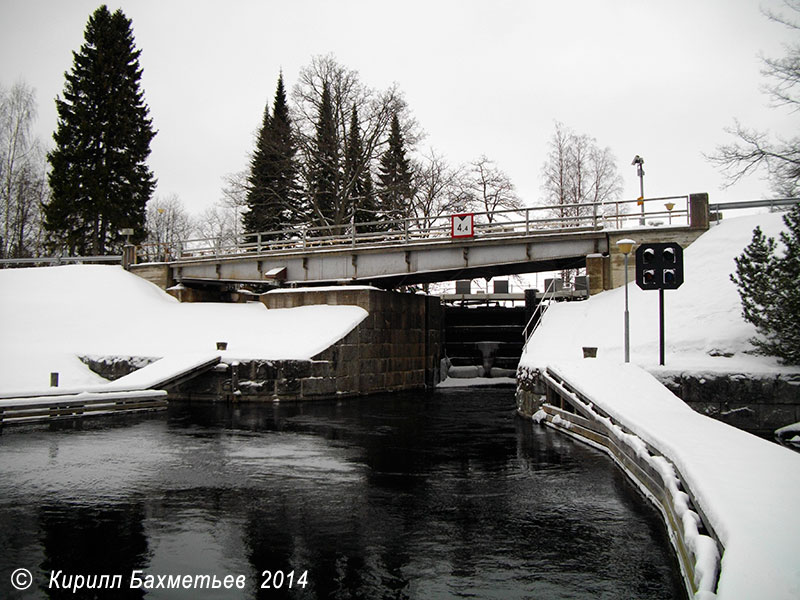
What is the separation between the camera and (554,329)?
78.0 ft

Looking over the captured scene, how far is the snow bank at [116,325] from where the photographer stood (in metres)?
25.8

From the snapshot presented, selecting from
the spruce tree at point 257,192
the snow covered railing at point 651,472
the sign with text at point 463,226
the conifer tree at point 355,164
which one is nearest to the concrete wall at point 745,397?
the snow covered railing at point 651,472

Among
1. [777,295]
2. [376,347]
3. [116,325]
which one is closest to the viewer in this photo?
[777,295]

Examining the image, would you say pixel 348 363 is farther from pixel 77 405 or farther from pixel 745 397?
pixel 745 397

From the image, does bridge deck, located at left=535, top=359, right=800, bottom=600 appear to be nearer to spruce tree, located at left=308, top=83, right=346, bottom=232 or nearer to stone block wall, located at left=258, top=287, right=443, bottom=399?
stone block wall, located at left=258, top=287, right=443, bottom=399

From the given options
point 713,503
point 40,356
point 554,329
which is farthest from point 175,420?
point 713,503

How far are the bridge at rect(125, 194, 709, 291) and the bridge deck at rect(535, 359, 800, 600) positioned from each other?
11.9m

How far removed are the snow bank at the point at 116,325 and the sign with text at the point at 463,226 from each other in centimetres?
541

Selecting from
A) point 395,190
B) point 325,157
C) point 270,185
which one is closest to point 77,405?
point 325,157

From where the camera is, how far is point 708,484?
6.59 m

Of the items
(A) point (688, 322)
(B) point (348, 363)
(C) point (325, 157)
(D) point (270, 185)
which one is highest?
(C) point (325, 157)

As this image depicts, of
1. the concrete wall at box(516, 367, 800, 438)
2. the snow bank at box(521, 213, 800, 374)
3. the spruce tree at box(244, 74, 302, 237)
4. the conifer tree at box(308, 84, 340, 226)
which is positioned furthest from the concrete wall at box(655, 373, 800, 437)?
the spruce tree at box(244, 74, 302, 237)

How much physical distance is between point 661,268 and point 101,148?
42.3 metres

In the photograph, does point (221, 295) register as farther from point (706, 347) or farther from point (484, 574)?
point (484, 574)
